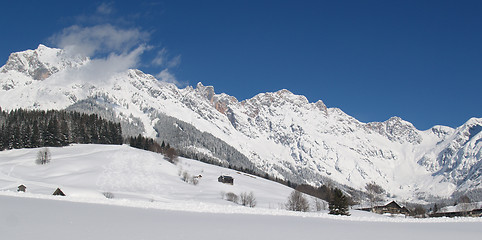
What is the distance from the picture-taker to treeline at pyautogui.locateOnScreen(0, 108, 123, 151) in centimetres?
11956

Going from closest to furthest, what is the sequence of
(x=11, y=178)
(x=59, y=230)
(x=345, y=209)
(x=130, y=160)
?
(x=59, y=230), (x=345, y=209), (x=11, y=178), (x=130, y=160)

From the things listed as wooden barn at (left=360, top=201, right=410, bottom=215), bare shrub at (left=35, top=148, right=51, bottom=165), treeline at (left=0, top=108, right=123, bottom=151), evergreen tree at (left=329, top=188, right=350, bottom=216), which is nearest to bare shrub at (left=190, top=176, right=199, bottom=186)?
bare shrub at (left=35, top=148, right=51, bottom=165)

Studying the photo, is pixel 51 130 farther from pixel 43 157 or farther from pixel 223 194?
pixel 223 194

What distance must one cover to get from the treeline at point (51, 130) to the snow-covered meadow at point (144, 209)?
706 centimetres

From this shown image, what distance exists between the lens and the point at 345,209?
6525 centimetres

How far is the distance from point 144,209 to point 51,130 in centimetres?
10563

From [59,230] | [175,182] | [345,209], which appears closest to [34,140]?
[175,182]

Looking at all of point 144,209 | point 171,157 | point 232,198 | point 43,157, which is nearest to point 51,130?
point 43,157

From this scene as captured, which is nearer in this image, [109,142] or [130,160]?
[130,160]

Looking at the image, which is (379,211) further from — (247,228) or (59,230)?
(59,230)

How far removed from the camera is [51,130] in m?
125

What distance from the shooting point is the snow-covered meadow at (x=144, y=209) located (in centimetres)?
1969

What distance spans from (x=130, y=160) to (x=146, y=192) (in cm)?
3161

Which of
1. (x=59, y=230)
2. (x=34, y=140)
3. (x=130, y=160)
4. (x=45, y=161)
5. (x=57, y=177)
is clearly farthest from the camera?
(x=34, y=140)
